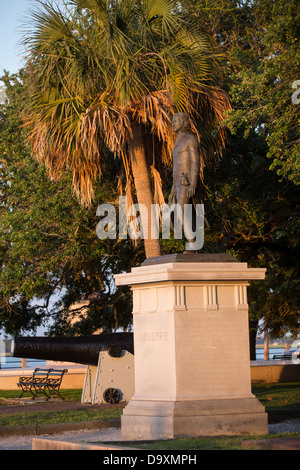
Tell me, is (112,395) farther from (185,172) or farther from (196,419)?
(196,419)

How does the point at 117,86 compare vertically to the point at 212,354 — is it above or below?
above

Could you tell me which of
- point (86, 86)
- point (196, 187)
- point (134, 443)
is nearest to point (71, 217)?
point (86, 86)

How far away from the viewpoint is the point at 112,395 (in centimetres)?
1784

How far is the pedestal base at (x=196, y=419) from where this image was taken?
10.3 metres

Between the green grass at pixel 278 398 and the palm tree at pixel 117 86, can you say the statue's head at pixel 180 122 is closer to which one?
the palm tree at pixel 117 86

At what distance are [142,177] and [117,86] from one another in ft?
6.43

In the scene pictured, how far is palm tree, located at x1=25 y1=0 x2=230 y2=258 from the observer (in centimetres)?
1611

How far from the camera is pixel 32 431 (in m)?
12.6

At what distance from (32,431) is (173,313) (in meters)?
3.51

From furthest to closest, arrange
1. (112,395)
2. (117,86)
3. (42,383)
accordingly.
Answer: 1. (42,383)
2. (112,395)
3. (117,86)

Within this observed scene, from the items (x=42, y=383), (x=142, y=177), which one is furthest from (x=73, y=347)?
(x=142, y=177)

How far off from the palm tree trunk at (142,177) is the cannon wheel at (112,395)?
3.24m

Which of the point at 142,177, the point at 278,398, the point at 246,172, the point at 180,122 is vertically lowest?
the point at 278,398
